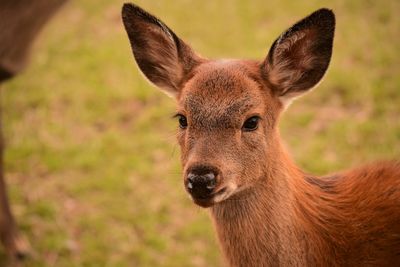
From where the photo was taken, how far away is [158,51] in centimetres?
385

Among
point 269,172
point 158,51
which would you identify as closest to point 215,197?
point 269,172

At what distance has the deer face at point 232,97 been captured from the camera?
3.08 meters

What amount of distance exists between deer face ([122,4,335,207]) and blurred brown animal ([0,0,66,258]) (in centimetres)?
162

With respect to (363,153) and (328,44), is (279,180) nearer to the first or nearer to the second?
(328,44)

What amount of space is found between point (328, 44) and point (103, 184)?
3.84 m

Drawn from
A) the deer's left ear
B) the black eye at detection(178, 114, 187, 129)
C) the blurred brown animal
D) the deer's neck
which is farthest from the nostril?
the blurred brown animal

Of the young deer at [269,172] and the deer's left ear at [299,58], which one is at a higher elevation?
the deer's left ear at [299,58]

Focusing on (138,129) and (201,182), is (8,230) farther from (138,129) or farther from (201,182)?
(201,182)

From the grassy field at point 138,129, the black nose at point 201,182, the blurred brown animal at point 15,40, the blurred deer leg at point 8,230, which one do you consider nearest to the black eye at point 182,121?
the black nose at point 201,182

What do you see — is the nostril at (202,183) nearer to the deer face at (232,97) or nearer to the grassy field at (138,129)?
the deer face at (232,97)

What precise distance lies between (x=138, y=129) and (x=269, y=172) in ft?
13.6

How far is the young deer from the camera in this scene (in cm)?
320

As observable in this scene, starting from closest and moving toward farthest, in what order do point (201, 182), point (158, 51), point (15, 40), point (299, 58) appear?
point (201, 182) → point (299, 58) → point (158, 51) → point (15, 40)

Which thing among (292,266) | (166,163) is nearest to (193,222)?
(166,163)
